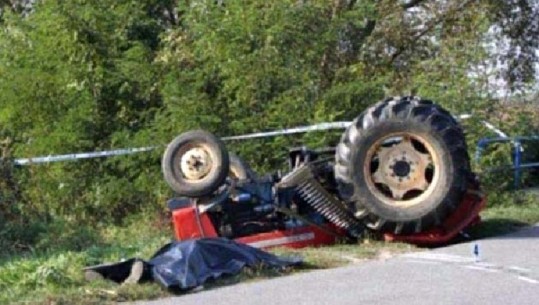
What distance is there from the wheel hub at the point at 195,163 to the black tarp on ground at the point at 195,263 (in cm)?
196

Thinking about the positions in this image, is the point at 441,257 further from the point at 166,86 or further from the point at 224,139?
the point at 166,86

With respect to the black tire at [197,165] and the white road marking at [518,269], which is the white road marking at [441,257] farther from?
the black tire at [197,165]

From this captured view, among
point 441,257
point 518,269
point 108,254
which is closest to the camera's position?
point 518,269

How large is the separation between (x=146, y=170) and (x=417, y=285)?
25.6 feet

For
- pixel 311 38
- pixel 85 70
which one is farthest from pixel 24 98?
pixel 311 38

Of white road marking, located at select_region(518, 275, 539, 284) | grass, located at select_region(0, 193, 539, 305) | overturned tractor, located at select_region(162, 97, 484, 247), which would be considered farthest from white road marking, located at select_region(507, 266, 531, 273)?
overturned tractor, located at select_region(162, 97, 484, 247)

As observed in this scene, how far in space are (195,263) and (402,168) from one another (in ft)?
10.5

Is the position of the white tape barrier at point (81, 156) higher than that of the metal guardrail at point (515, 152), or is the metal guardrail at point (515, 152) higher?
the white tape barrier at point (81, 156)

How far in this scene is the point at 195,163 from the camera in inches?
472

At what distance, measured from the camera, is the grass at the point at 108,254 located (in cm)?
877

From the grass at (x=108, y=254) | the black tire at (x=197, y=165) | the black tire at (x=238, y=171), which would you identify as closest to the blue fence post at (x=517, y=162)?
the grass at (x=108, y=254)

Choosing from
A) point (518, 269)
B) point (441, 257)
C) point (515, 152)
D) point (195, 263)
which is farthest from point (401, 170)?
point (515, 152)

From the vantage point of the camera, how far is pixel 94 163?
1684 centimetres

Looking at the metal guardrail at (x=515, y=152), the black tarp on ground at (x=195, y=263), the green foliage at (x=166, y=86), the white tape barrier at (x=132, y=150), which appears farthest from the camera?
the green foliage at (x=166, y=86)
